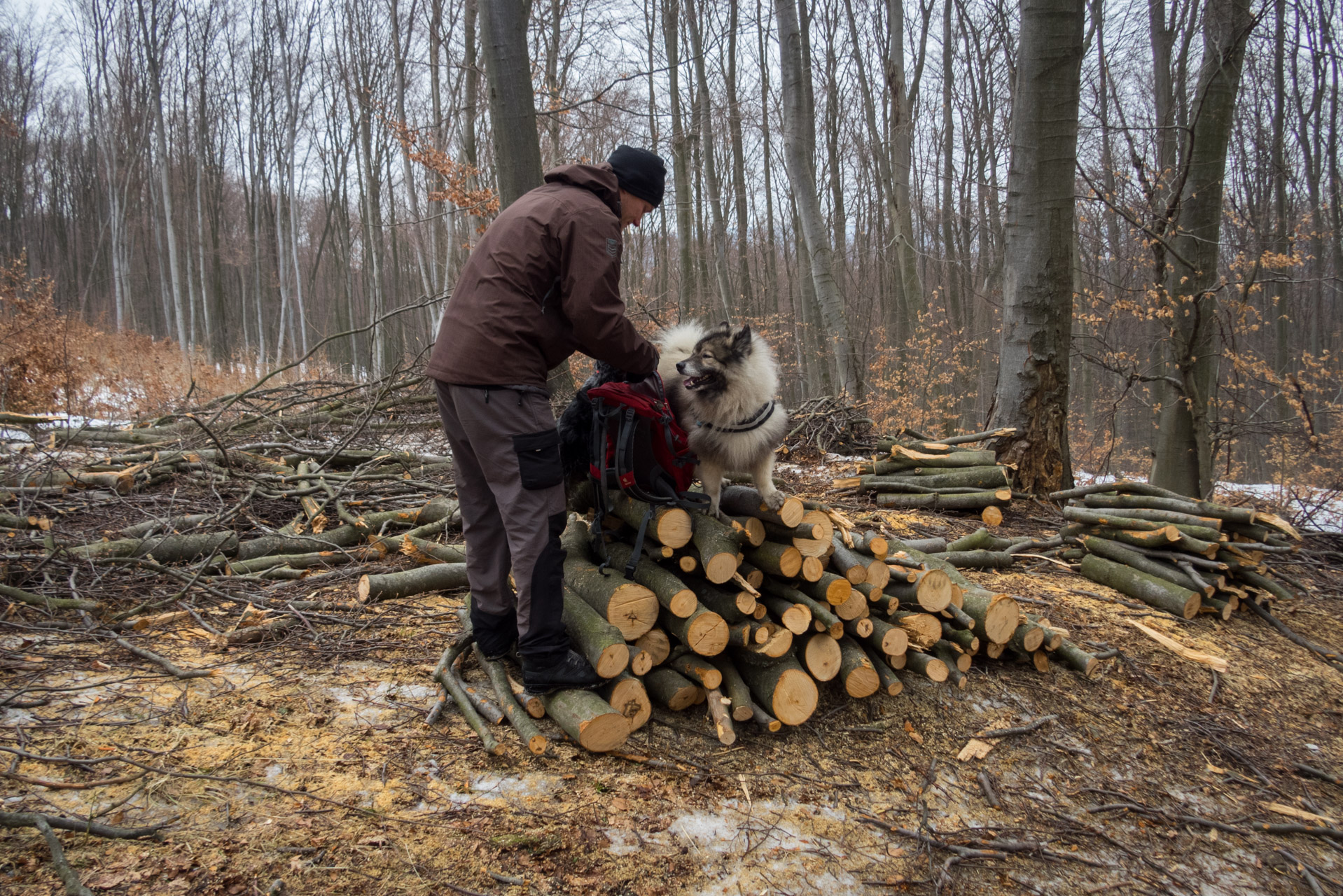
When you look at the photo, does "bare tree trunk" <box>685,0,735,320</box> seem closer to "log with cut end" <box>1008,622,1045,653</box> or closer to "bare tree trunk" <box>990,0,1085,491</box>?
"bare tree trunk" <box>990,0,1085,491</box>

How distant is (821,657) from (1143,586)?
2.81 metres

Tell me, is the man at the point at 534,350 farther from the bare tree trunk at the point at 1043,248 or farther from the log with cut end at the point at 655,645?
the bare tree trunk at the point at 1043,248

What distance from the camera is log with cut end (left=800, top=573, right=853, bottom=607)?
3195mm

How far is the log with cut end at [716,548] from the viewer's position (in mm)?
3133

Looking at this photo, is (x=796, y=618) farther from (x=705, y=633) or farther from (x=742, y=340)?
(x=742, y=340)

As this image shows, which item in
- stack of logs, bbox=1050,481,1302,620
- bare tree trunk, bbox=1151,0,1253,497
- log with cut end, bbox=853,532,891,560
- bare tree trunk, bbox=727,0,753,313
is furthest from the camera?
bare tree trunk, bbox=727,0,753,313

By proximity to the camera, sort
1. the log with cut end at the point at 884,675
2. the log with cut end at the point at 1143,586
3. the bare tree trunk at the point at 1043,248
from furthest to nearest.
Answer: the bare tree trunk at the point at 1043,248 < the log with cut end at the point at 1143,586 < the log with cut end at the point at 884,675

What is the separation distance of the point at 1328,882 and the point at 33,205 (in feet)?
124

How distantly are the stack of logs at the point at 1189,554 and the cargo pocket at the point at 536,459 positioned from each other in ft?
13.8

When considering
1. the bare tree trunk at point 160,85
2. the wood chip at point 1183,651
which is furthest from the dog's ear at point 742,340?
the bare tree trunk at point 160,85

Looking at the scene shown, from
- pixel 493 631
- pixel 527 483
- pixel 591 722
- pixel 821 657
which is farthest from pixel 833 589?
pixel 493 631

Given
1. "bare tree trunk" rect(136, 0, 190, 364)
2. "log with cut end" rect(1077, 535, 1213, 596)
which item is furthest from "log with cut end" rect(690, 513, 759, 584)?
"bare tree trunk" rect(136, 0, 190, 364)

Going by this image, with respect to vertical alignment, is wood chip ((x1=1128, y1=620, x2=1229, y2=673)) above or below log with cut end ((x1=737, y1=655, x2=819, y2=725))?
below

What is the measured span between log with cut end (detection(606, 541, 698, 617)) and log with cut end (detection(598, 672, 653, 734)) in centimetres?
37
